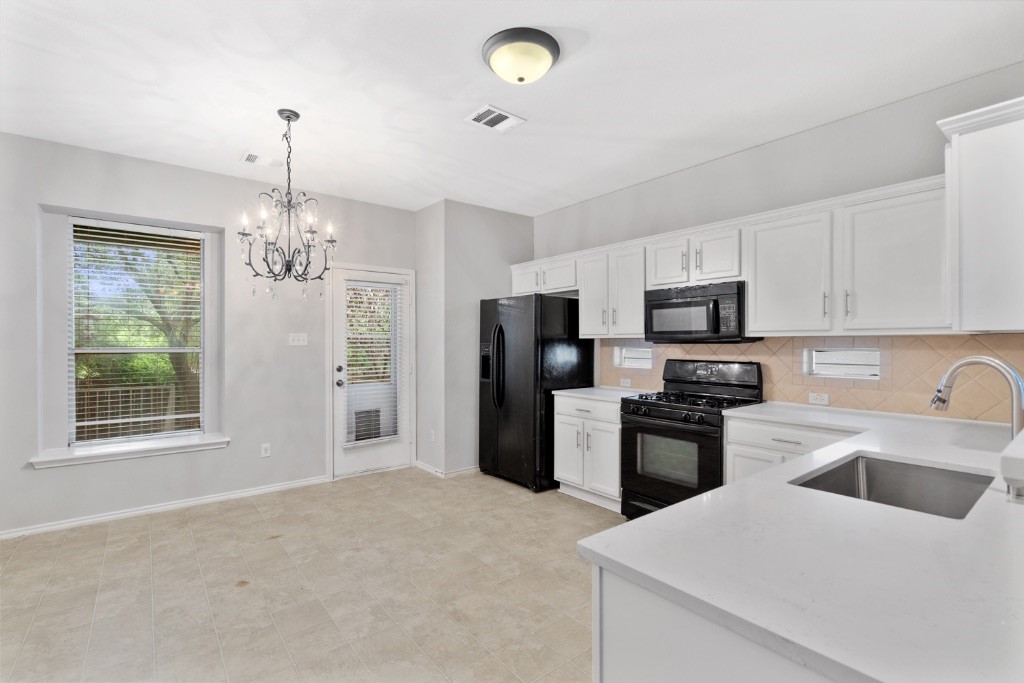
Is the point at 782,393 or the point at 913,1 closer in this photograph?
the point at 913,1

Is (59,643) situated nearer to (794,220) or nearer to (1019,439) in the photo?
(1019,439)

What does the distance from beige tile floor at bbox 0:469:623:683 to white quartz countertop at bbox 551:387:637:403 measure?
876mm

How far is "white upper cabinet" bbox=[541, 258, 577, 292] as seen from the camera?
4.45m

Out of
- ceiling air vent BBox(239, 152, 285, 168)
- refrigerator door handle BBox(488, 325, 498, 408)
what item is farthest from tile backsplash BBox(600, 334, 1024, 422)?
ceiling air vent BBox(239, 152, 285, 168)

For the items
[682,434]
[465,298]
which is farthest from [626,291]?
[465,298]

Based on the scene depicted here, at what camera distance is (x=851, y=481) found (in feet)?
6.01

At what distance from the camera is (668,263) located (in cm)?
369

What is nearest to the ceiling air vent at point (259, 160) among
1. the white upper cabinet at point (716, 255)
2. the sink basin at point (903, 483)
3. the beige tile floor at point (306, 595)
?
the beige tile floor at point (306, 595)

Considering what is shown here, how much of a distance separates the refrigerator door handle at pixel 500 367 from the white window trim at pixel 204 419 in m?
2.29

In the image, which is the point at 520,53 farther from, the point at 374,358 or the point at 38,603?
the point at 38,603

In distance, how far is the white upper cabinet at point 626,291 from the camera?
12.7 ft

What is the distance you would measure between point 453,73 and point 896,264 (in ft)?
8.38

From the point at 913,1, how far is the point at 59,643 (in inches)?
180

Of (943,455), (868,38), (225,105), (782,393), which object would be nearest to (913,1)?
(868,38)
